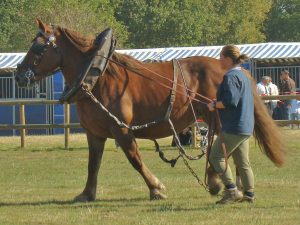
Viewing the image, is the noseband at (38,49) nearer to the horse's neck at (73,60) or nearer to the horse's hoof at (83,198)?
the horse's neck at (73,60)

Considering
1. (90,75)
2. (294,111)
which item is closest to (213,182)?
(90,75)

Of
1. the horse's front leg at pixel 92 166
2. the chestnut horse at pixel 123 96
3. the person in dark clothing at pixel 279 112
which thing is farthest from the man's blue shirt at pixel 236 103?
the person in dark clothing at pixel 279 112

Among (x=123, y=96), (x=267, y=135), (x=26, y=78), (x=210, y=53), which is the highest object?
(x=210, y=53)

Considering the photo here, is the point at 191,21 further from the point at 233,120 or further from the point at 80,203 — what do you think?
the point at 233,120

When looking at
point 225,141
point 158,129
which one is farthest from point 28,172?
point 225,141

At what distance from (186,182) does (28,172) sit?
3.80 metres

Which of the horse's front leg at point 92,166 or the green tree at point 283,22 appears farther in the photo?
the green tree at point 283,22

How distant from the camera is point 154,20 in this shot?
60344 mm

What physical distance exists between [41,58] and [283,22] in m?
66.5

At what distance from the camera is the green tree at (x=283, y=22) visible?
74312 mm

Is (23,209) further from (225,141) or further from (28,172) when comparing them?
(28,172)

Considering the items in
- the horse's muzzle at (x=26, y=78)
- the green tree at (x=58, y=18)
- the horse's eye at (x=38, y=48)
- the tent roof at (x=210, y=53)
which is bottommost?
the horse's muzzle at (x=26, y=78)

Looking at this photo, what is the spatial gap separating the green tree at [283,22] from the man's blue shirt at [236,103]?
211ft

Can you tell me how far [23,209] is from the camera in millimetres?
10531
